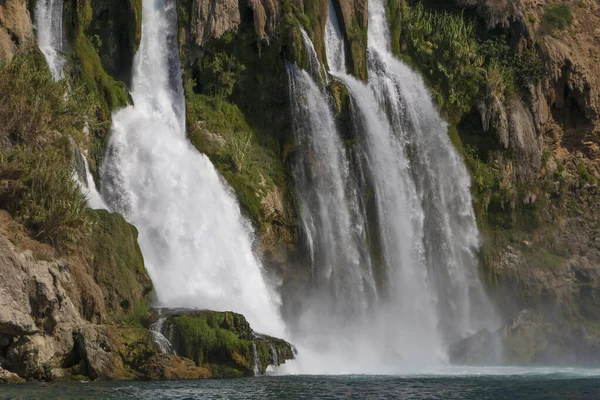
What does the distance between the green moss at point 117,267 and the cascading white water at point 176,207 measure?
63.8 inches

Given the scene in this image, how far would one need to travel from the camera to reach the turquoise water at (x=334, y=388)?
75.8 feet

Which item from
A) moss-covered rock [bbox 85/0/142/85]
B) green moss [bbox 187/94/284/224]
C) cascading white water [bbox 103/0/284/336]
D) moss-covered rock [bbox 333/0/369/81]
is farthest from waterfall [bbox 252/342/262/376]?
moss-covered rock [bbox 333/0/369/81]

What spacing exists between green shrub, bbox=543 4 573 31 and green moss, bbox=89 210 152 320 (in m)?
36.4

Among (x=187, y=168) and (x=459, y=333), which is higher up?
(x=187, y=168)

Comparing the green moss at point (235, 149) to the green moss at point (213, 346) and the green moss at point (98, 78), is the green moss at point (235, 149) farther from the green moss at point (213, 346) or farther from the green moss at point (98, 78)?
the green moss at point (213, 346)

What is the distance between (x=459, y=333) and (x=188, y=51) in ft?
60.8

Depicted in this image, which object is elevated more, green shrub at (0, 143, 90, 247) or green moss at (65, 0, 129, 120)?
green moss at (65, 0, 129, 120)

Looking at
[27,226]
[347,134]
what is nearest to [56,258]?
[27,226]

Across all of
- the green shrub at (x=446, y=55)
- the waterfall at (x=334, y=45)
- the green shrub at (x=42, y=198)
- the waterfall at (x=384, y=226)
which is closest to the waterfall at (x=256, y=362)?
the waterfall at (x=384, y=226)

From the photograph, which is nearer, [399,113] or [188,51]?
[188,51]

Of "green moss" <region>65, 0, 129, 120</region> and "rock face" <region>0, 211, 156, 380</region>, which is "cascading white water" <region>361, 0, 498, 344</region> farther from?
"rock face" <region>0, 211, 156, 380</region>

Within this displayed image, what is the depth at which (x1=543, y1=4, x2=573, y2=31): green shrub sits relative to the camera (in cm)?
5941

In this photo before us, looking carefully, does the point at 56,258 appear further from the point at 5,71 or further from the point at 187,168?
the point at 187,168

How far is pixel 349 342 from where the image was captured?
39.9 m
